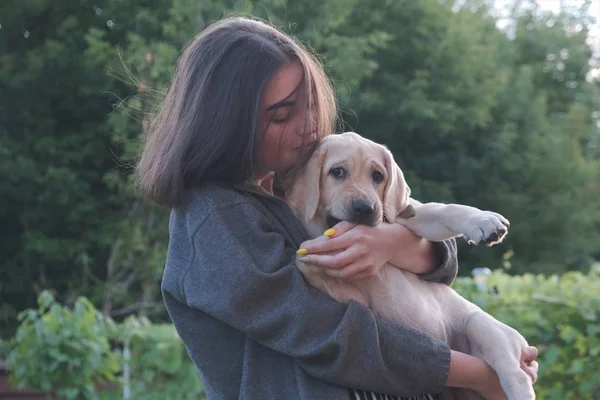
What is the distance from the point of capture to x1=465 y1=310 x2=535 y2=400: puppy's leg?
2881 millimetres

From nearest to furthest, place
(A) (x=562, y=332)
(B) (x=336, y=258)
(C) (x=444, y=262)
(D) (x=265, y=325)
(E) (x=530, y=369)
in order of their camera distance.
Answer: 1. (D) (x=265, y=325)
2. (B) (x=336, y=258)
3. (E) (x=530, y=369)
4. (C) (x=444, y=262)
5. (A) (x=562, y=332)

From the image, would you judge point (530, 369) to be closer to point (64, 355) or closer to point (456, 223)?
point (456, 223)

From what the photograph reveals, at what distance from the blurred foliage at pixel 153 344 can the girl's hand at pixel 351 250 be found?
275cm

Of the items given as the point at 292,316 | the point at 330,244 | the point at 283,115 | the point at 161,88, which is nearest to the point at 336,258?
the point at 330,244

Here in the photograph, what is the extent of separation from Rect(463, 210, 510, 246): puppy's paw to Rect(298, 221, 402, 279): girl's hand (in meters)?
0.26

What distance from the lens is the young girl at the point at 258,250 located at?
8.08 ft

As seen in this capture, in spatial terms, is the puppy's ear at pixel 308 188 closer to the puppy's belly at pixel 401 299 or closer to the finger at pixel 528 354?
the puppy's belly at pixel 401 299

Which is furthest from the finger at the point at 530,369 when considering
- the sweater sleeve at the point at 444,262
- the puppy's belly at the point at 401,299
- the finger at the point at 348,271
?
the finger at the point at 348,271

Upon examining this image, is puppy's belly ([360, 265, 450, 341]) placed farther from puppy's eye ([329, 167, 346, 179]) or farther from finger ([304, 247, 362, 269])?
puppy's eye ([329, 167, 346, 179])

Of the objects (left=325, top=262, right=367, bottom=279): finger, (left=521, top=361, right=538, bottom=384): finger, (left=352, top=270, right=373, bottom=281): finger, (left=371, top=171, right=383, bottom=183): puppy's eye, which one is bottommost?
(left=521, top=361, right=538, bottom=384): finger

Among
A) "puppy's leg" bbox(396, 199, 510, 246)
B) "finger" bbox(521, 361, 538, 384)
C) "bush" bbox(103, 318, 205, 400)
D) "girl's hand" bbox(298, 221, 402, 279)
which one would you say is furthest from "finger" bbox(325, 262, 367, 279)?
"bush" bbox(103, 318, 205, 400)

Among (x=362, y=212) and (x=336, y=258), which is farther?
(x=362, y=212)

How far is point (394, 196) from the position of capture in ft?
10.6

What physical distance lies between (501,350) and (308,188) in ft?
2.85
